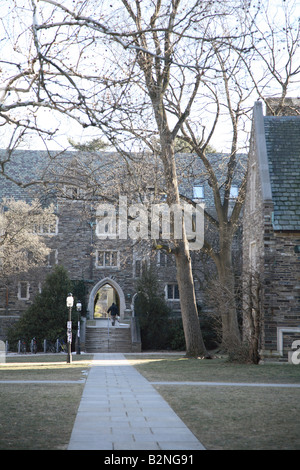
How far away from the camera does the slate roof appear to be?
734 inches

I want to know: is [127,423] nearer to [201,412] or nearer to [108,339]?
[201,412]

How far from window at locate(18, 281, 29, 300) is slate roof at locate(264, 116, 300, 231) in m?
23.0

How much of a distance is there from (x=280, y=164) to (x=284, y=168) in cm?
19

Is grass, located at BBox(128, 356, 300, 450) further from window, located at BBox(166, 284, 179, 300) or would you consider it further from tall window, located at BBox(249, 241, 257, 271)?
window, located at BBox(166, 284, 179, 300)

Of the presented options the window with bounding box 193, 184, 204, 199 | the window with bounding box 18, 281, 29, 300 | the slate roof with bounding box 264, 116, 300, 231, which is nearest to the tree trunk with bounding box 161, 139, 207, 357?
the slate roof with bounding box 264, 116, 300, 231

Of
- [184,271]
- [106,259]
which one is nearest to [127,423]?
[184,271]

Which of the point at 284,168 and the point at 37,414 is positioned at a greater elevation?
the point at 284,168

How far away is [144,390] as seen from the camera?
11516 millimetres

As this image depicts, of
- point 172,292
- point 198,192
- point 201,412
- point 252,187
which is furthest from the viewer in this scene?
point 198,192

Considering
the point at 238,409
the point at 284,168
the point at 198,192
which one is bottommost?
the point at 238,409

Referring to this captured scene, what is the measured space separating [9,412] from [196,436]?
2.94m

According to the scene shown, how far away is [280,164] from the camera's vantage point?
19.7 metres
